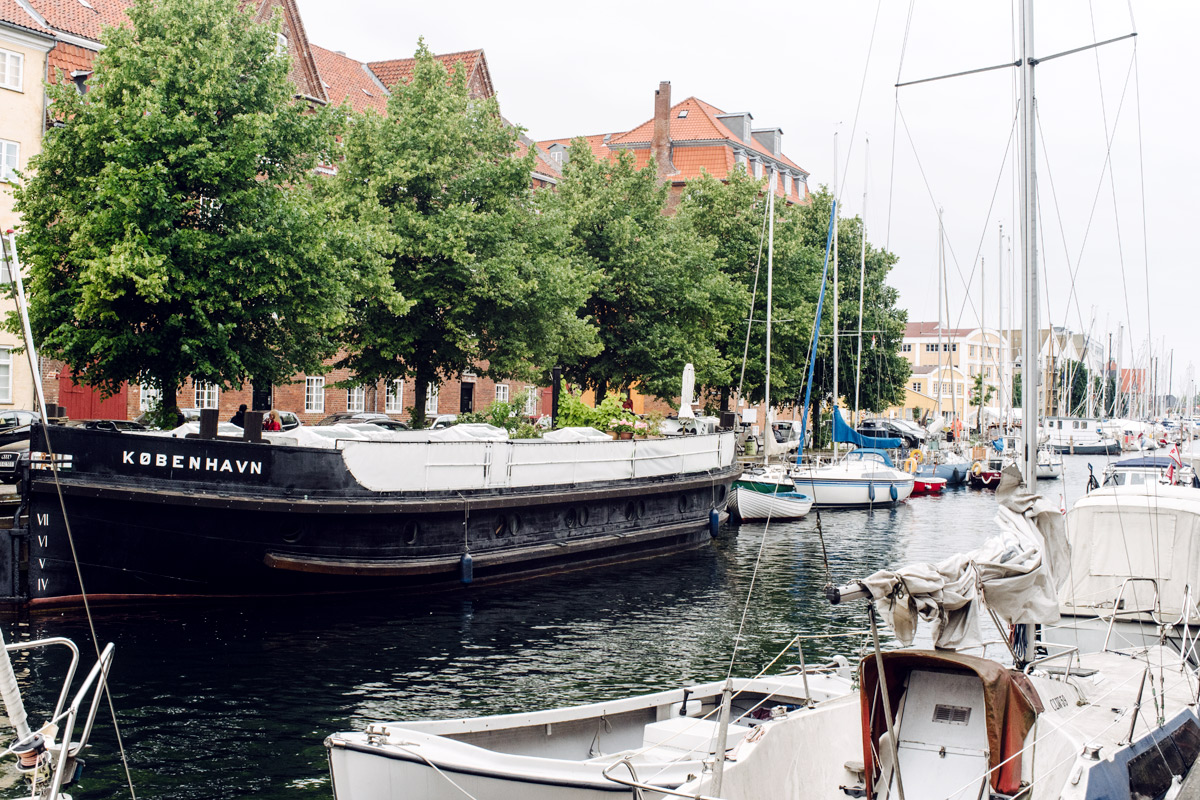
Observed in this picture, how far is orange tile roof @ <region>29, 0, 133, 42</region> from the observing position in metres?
35.0

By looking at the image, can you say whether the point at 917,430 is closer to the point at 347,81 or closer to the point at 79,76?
the point at 347,81

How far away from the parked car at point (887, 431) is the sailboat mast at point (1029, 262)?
50.4 metres

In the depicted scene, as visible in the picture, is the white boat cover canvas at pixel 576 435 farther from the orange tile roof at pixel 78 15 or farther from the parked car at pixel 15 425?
the orange tile roof at pixel 78 15

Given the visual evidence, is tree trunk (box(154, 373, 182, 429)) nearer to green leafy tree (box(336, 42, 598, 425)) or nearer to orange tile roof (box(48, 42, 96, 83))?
green leafy tree (box(336, 42, 598, 425))

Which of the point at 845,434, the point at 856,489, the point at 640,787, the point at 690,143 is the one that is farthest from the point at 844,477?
the point at 690,143

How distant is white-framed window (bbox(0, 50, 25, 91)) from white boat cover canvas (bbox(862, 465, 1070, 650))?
109ft

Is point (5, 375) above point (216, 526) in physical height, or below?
above

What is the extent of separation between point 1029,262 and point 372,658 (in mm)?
10011

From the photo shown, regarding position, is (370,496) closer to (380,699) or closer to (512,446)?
(512,446)

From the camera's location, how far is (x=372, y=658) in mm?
15281

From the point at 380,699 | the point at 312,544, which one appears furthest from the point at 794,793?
the point at 312,544

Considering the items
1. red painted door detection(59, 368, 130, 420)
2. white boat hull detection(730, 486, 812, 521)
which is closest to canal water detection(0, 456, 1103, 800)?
white boat hull detection(730, 486, 812, 521)

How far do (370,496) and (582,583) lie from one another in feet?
17.3

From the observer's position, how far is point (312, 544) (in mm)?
18500
